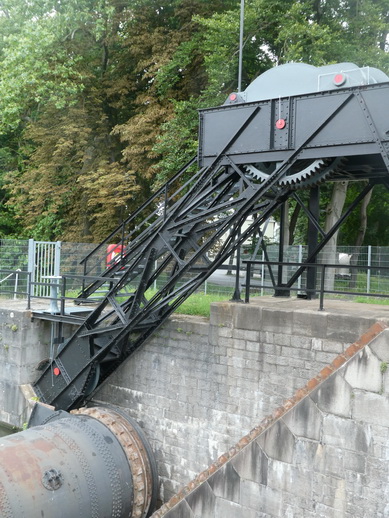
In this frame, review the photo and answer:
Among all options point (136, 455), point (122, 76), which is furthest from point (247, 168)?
point (122, 76)

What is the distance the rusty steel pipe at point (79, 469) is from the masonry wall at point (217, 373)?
500 mm

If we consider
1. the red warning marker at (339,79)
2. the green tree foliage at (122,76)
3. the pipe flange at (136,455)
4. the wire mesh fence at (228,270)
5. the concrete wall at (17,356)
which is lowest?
the pipe flange at (136,455)

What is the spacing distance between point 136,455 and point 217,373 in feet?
6.46

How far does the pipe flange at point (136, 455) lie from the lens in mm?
8555

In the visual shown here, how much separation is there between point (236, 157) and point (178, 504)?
5.30 metres

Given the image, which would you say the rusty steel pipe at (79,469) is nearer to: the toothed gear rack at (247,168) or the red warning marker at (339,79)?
the toothed gear rack at (247,168)

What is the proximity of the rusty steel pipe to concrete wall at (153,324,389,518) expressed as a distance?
254 cm

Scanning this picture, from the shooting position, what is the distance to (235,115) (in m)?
8.58

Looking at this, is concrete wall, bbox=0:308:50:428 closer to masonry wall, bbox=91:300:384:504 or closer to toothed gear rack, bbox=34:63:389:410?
toothed gear rack, bbox=34:63:389:410

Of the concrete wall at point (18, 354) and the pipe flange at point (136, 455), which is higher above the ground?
the concrete wall at point (18, 354)

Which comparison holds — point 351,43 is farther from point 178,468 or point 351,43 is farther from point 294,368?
point 178,468

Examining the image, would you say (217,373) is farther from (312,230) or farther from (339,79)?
(339,79)

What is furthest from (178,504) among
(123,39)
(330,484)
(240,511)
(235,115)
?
(123,39)

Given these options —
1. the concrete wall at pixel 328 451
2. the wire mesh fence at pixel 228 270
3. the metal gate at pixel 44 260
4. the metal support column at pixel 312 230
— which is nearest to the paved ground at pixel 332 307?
the metal support column at pixel 312 230
